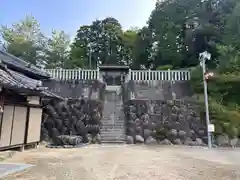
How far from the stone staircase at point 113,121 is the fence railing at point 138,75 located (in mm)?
1659

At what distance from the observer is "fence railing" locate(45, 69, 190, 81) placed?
41.7 ft

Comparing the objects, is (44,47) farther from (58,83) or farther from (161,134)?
(161,134)

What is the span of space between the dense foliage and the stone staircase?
413 centimetres

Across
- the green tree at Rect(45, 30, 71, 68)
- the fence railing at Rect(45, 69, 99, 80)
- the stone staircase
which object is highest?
the green tree at Rect(45, 30, 71, 68)

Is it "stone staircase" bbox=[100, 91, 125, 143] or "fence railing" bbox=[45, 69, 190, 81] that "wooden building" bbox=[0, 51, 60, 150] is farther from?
"fence railing" bbox=[45, 69, 190, 81]

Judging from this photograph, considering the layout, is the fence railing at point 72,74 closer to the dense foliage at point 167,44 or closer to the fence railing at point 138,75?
the fence railing at point 138,75

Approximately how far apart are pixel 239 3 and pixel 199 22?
3709 mm

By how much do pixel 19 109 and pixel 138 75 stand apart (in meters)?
7.62

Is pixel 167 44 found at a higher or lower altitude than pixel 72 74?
higher

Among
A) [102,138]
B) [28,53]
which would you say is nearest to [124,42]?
[28,53]

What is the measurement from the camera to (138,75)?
13.0 m

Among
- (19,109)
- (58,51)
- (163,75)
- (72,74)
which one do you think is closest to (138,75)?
(163,75)

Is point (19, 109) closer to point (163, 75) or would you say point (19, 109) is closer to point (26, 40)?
point (163, 75)

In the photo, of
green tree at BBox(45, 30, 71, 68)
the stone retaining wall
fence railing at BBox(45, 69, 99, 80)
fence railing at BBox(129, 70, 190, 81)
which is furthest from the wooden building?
green tree at BBox(45, 30, 71, 68)
